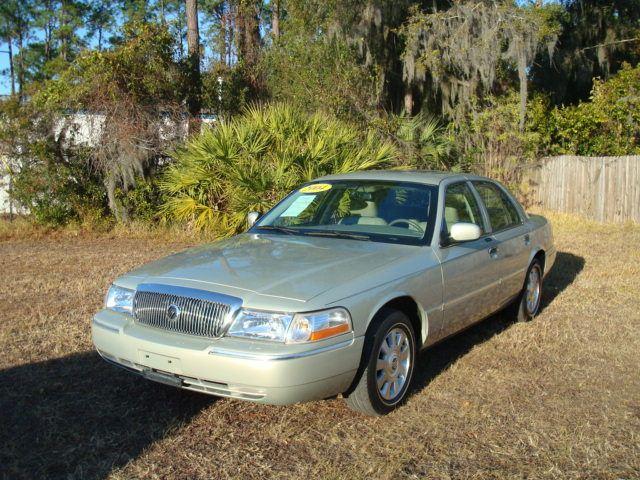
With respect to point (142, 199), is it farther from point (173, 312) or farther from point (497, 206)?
point (173, 312)

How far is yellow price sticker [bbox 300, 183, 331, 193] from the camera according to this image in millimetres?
6016

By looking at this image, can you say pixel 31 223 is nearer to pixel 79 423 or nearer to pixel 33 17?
pixel 79 423

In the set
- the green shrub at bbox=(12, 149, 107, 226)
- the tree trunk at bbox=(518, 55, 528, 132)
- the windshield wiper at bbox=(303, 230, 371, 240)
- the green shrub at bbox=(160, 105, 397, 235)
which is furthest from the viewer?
the tree trunk at bbox=(518, 55, 528, 132)

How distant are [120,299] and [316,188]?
2.12 meters

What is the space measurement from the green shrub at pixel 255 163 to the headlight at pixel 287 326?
682cm

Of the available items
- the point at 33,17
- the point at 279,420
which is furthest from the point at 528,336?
the point at 33,17

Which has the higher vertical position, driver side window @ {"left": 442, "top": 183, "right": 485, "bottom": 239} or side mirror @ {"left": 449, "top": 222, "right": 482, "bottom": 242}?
driver side window @ {"left": 442, "top": 183, "right": 485, "bottom": 239}

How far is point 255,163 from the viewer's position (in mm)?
11070

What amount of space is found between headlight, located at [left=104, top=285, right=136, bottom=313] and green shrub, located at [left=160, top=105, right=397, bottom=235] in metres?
6.11

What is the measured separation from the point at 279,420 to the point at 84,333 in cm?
255

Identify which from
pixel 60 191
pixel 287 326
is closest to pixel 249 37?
pixel 60 191

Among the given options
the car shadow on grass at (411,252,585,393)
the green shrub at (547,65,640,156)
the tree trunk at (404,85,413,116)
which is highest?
the tree trunk at (404,85,413,116)

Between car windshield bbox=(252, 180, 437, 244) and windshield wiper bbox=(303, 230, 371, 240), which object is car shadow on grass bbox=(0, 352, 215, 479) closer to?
windshield wiper bbox=(303, 230, 371, 240)

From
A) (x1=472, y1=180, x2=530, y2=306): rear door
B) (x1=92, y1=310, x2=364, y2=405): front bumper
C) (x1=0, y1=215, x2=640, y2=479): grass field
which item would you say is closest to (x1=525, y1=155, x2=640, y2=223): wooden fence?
(x1=0, y1=215, x2=640, y2=479): grass field
